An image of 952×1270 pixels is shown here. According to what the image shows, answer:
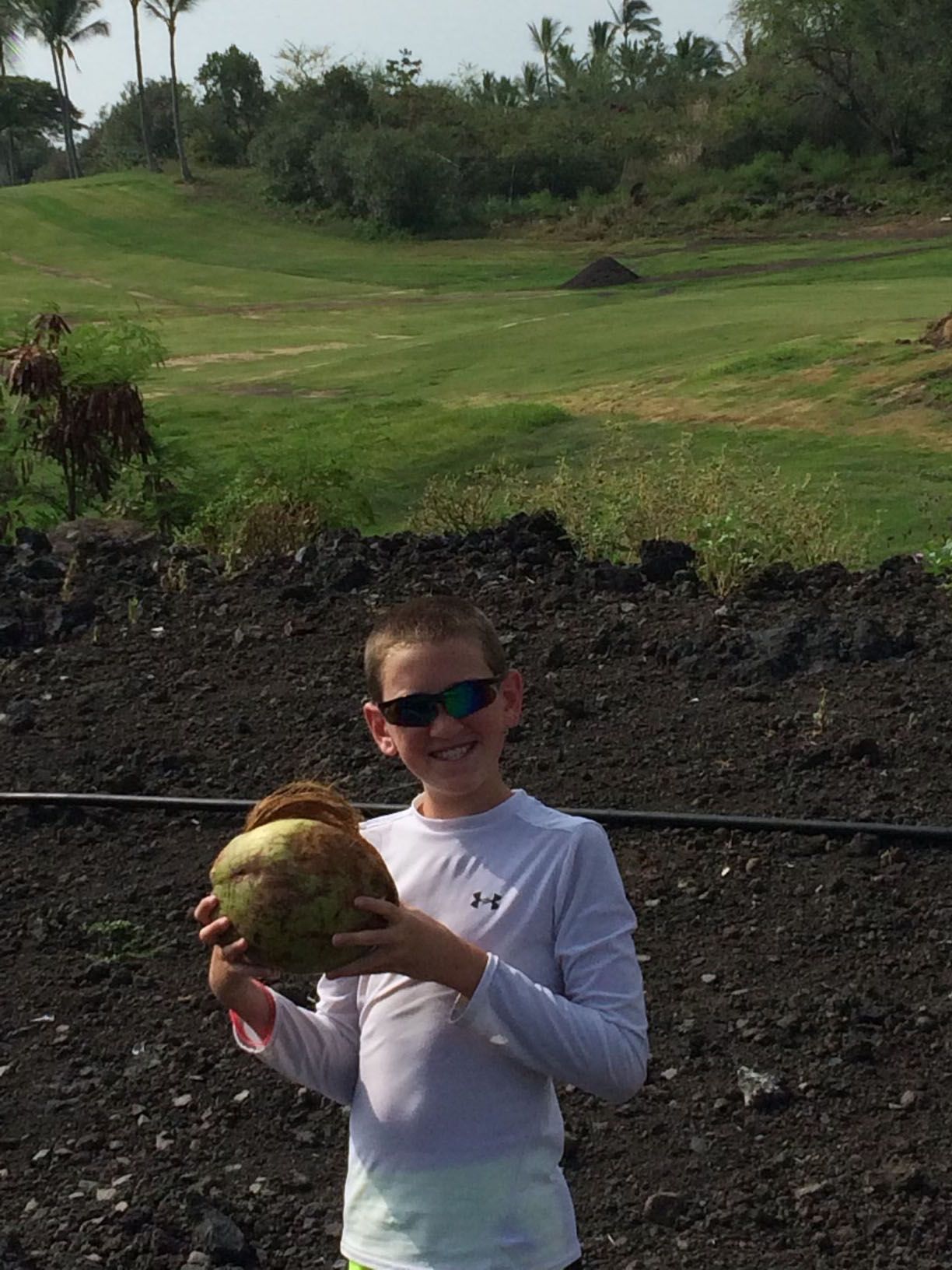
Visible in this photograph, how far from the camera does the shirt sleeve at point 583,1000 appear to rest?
1.84 metres

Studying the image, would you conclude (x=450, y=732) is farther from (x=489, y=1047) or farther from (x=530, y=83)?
(x=530, y=83)

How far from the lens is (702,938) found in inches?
151

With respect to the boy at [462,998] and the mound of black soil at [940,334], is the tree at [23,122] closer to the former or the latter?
the mound of black soil at [940,334]

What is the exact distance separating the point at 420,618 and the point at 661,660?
3.69m

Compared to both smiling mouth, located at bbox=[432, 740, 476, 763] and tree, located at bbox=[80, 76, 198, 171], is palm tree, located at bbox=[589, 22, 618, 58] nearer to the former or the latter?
tree, located at bbox=[80, 76, 198, 171]

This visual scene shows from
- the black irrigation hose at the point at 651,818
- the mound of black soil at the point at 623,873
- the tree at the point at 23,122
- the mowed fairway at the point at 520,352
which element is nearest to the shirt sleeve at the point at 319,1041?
the mound of black soil at the point at 623,873

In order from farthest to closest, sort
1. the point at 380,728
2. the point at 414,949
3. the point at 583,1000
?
the point at 380,728 → the point at 583,1000 → the point at 414,949

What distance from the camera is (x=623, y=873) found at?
165 inches

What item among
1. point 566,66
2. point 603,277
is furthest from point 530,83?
point 603,277

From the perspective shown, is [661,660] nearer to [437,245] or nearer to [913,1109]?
[913,1109]

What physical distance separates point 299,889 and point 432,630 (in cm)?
40

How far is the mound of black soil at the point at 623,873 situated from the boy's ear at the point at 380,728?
120 centimetres

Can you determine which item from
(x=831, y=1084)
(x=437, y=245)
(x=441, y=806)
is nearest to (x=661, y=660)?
(x=831, y=1084)

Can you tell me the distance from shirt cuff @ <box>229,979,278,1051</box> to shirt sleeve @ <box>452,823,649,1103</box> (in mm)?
289
